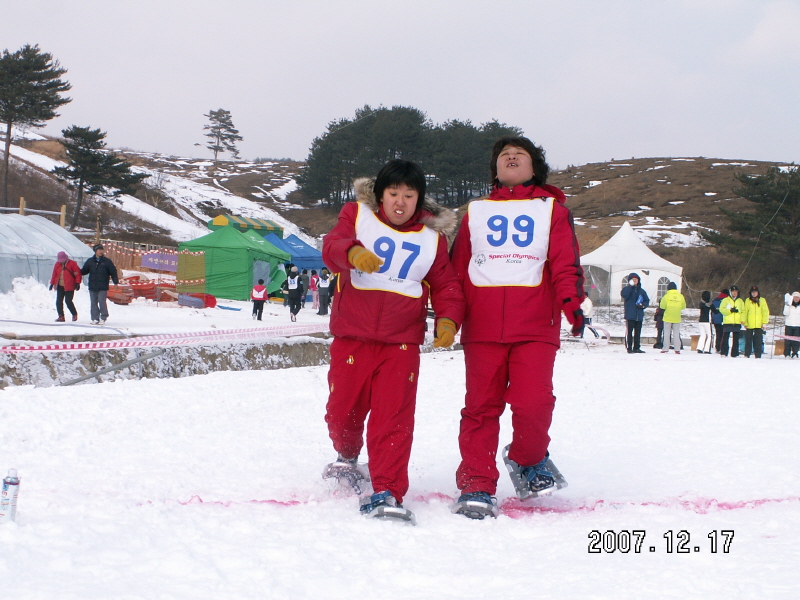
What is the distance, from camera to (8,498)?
2.65m

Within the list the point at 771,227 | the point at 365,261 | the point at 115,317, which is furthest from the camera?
the point at 771,227

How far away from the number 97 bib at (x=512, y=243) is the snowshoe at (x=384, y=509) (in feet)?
3.70

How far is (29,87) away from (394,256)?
46.2 metres

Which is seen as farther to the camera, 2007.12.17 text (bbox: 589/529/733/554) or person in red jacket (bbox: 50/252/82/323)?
person in red jacket (bbox: 50/252/82/323)

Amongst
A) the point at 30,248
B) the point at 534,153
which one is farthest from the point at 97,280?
the point at 534,153

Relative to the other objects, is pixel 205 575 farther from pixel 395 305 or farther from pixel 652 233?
pixel 652 233

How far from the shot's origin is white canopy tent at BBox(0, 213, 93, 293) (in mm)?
17281

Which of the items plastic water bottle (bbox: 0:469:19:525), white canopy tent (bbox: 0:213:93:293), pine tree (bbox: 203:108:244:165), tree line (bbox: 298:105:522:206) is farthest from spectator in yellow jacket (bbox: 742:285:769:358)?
pine tree (bbox: 203:108:244:165)

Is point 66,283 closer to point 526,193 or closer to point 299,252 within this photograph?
point 526,193

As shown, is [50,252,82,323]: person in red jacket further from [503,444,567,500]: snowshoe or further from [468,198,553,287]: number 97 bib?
[503,444,567,500]: snowshoe

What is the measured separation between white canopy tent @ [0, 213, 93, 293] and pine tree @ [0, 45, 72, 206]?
25824mm

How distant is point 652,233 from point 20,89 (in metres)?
38.9

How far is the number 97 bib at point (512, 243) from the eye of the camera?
3.59 metres

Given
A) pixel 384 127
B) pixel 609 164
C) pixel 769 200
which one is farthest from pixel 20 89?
pixel 609 164
